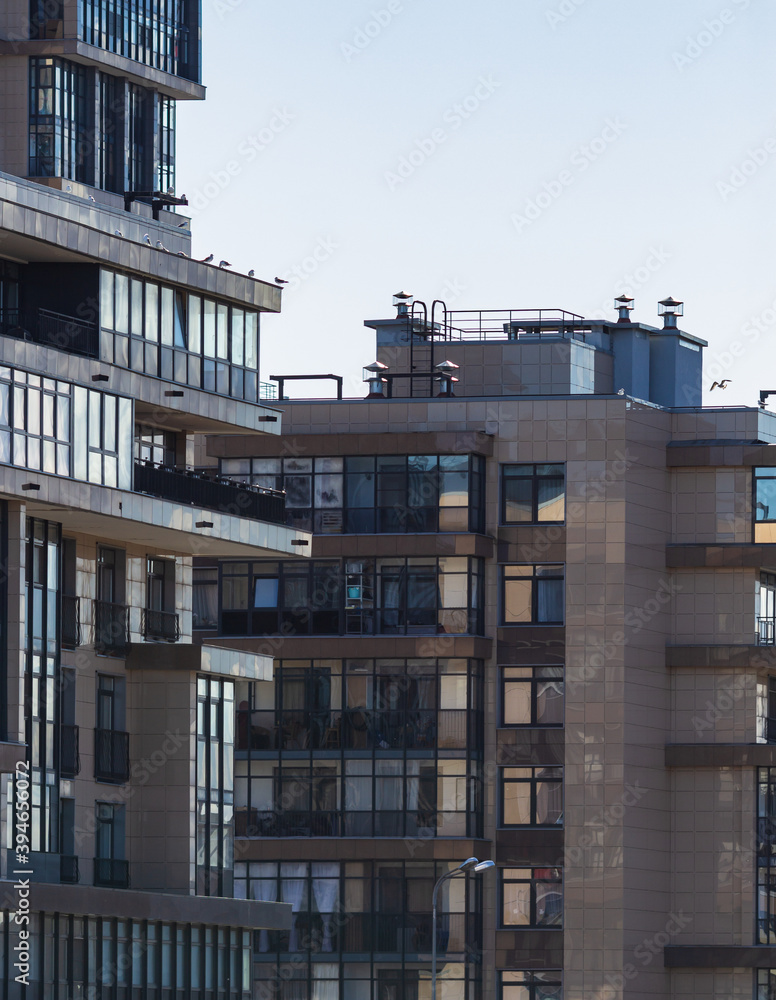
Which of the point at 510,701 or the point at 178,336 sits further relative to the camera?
the point at 510,701

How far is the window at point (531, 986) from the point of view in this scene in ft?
295

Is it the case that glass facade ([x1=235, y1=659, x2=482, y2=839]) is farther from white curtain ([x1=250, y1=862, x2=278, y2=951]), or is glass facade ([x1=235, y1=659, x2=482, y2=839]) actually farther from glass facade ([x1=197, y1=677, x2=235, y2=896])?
glass facade ([x1=197, y1=677, x2=235, y2=896])

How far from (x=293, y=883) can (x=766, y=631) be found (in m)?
17.9

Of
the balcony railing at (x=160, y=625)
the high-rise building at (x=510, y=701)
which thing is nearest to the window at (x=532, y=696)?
the high-rise building at (x=510, y=701)

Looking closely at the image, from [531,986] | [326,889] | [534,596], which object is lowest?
[531,986]

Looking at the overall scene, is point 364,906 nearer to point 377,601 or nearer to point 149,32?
point 377,601

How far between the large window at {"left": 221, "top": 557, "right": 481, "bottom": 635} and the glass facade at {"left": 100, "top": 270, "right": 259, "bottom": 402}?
14.7m

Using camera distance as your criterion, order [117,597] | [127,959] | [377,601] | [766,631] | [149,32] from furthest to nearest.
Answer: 1. [149,32]
2. [766,631]
3. [377,601]
4. [117,597]
5. [127,959]

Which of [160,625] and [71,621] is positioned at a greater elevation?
[71,621]

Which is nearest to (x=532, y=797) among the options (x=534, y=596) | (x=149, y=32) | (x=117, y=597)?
(x=534, y=596)

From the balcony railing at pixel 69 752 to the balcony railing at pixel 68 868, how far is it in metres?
2.09

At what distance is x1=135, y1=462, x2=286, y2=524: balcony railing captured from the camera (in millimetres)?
73000

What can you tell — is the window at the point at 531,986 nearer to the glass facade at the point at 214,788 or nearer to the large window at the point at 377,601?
the large window at the point at 377,601

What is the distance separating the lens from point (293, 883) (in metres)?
90.4
